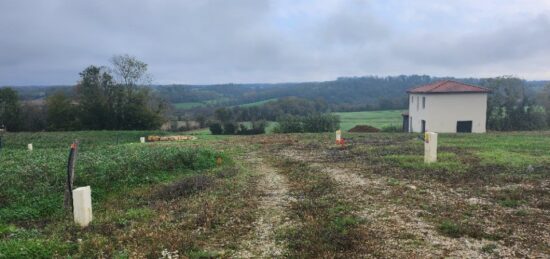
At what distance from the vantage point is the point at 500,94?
50250mm

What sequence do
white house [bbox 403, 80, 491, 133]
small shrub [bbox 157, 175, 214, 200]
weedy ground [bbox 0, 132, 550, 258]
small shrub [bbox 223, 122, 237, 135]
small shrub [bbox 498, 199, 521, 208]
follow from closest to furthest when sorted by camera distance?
weedy ground [bbox 0, 132, 550, 258] < small shrub [bbox 498, 199, 521, 208] < small shrub [bbox 157, 175, 214, 200] < white house [bbox 403, 80, 491, 133] < small shrub [bbox 223, 122, 237, 135]

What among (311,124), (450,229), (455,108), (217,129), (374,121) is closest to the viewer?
(450,229)

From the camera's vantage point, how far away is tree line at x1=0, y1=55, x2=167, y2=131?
5106 cm

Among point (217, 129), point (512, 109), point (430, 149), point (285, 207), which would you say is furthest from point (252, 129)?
point (285, 207)

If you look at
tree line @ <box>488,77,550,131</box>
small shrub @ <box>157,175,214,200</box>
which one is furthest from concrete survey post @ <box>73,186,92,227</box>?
tree line @ <box>488,77,550,131</box>

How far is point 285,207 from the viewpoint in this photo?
10.2 meters

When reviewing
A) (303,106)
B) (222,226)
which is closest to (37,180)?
(222,226)

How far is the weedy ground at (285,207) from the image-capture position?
7.30 meters

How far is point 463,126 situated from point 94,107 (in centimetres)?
4189

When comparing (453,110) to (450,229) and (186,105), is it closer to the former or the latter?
(450,229)

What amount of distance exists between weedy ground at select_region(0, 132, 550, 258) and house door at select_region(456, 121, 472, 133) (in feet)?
66.6

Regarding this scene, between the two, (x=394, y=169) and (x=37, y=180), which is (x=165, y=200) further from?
(x=394, y=169)

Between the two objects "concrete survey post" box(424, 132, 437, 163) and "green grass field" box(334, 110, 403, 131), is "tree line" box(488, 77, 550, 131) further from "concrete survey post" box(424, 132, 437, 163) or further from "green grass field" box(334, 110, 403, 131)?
"concrete survey post" box(424, 132, 437, 163)

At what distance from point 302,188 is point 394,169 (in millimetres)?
4252
